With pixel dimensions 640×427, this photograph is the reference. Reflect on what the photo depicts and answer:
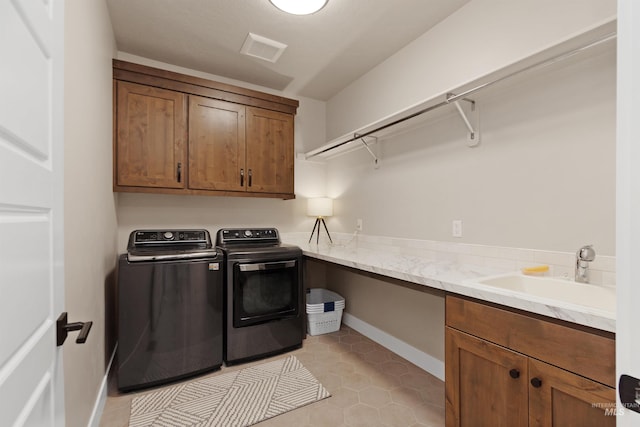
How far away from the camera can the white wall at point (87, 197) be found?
3.93 feet

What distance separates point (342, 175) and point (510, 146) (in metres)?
1.80

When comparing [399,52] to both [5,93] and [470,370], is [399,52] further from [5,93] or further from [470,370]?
[5,93]

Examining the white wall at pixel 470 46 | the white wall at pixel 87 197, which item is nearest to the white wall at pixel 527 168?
the white wall at pixel 470 46

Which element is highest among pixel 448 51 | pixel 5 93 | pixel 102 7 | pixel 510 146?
pixel 102 7

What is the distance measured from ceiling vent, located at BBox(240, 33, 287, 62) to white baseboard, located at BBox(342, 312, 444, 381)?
2.65m

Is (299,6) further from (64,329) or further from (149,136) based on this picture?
(64,329)

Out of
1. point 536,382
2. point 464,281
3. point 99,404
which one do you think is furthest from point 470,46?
point 99,404

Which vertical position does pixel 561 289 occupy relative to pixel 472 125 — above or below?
below

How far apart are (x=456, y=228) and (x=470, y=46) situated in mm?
1225

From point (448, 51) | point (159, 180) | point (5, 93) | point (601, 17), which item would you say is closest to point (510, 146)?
point (601, 17)

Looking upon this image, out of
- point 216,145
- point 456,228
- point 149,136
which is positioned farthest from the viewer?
point 216,145

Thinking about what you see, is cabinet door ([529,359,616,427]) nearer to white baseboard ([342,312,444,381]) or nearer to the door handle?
white baseboard ([342,312,444,381])

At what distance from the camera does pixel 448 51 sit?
6.91 ft

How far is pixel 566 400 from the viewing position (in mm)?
983
